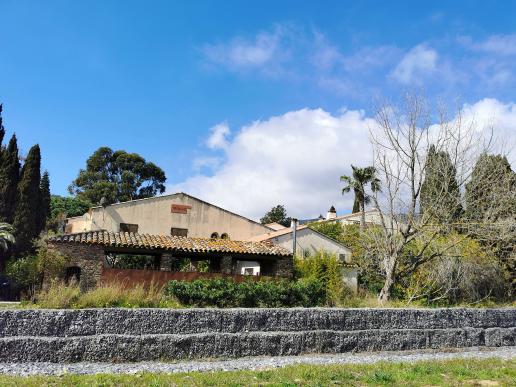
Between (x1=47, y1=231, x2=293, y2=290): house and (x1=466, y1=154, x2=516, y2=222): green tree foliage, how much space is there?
9718 millimetres

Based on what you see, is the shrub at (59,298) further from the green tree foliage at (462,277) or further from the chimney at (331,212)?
the chimney at (331,212)

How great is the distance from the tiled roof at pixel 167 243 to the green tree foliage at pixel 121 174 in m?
39.2

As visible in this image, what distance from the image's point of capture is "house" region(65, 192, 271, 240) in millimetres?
32781

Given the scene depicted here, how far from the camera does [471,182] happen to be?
18.8m

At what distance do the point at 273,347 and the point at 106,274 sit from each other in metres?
12.1

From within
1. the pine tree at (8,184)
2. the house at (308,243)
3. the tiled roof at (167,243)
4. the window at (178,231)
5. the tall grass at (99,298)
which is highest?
the pine tree at (8,184)

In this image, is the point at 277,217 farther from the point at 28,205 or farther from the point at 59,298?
the point at 59,298

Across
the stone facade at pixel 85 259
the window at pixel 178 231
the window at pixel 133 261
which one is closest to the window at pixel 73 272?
the stone facade at pixel 85 259

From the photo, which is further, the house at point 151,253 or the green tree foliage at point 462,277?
the green tree foliage at point 462,277

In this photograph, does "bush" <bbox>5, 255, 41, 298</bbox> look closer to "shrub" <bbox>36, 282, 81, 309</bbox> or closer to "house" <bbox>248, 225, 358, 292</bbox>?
"shrub" <bbox>36, 282, 81, 309</bbox>

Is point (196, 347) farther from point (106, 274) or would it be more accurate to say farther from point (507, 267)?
point (507, 267)

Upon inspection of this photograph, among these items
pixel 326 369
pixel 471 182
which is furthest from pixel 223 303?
pixel 471 182

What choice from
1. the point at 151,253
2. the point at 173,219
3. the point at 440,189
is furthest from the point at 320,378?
the point at 173,219

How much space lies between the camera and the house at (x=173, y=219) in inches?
1291
